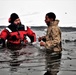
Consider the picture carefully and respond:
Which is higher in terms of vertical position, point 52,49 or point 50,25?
point 50,25

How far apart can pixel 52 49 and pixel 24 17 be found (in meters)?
8.16

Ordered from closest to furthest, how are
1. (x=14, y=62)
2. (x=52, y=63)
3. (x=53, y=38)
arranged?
(x=52, y=63)
(x=14, y=62)
(x=53, y=38)

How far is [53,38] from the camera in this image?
625cm

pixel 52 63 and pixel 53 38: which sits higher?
pixel 53 38

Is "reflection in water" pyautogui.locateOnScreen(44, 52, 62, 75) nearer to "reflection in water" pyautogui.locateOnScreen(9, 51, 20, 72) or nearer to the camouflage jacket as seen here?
the camouflage jacket

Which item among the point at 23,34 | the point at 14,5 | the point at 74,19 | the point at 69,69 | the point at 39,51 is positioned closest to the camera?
the point at 69,69

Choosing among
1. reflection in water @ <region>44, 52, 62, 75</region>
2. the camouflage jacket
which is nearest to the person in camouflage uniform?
the camouflage jacket

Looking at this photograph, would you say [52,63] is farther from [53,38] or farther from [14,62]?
[53,38]

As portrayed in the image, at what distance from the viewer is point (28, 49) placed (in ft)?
23.9

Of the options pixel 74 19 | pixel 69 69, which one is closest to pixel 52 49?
pixel 69 69

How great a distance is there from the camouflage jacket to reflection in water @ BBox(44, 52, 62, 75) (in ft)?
0.59

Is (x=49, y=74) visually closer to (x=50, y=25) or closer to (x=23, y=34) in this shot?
(x=50, y=25)

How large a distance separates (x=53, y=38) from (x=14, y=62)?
3.90 ft

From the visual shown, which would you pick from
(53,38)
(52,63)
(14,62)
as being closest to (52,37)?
(53,38)
